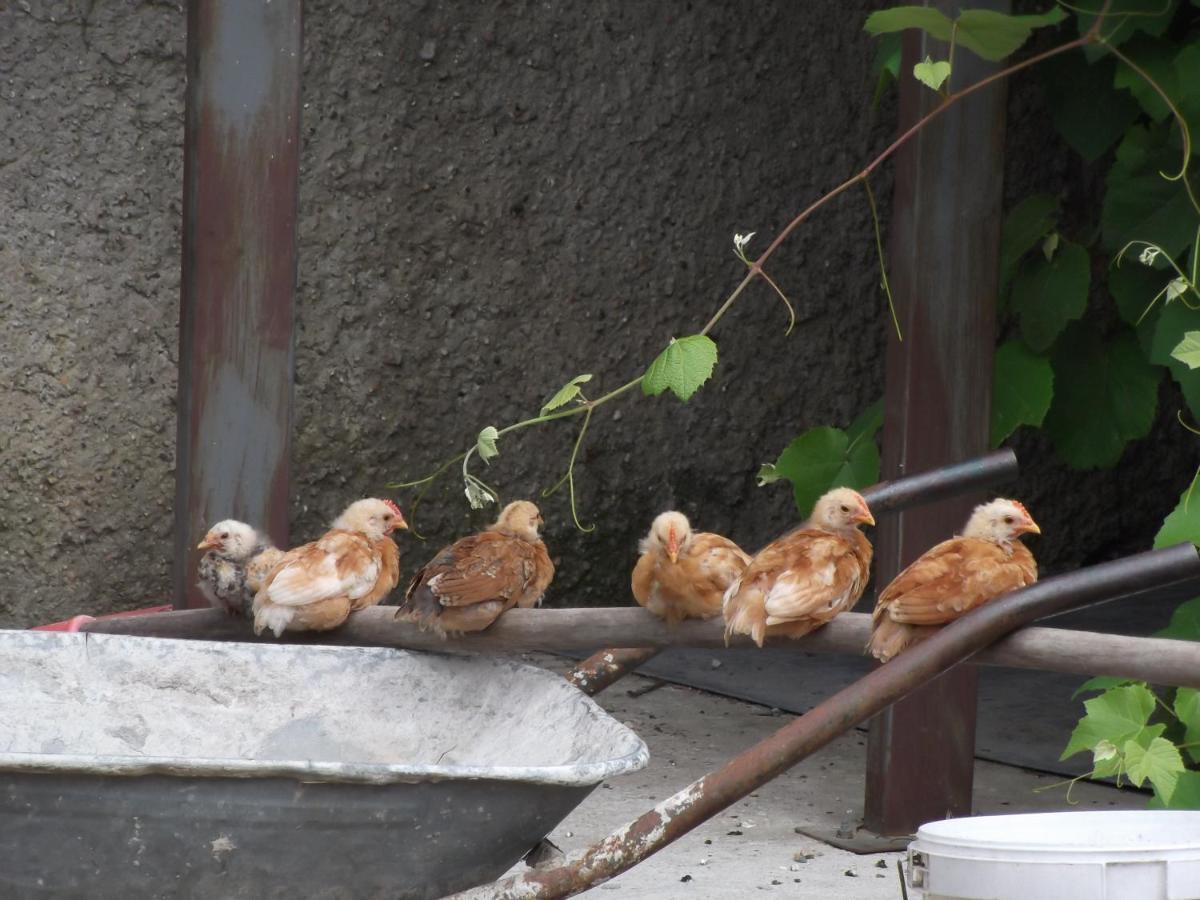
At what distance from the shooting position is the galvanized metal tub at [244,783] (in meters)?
2.10

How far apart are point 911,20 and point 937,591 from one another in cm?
139

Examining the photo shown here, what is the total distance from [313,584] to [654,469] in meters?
2.87

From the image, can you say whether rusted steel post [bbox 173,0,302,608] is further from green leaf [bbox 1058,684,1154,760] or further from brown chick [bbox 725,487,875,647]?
green leaf [bbox 1058,684,1154,760]

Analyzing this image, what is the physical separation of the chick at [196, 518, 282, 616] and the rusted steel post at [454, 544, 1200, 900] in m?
1.09

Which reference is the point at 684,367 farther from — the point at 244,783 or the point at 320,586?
the point at 244,783

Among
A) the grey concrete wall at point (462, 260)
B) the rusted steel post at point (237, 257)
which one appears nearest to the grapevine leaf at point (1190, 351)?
the rusted steel post at point (237, 257)

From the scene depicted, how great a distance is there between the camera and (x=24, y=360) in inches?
187

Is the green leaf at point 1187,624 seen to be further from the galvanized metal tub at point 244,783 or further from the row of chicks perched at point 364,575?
the galvanized metal tub at point 244,783

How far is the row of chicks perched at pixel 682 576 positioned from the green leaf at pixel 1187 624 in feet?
2.63

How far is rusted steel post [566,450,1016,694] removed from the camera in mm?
2928

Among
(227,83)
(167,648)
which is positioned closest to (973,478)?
(167,648)

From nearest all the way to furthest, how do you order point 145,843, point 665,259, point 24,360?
point 145,843, point 24,360, point 665,259

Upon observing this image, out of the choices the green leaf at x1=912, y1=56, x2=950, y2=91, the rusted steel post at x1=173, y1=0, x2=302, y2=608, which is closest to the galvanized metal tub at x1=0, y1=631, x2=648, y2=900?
the rusted steel post at x1=173, y1=0, x2=302, y2=608

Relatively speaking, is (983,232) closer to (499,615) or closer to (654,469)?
(499,615)
